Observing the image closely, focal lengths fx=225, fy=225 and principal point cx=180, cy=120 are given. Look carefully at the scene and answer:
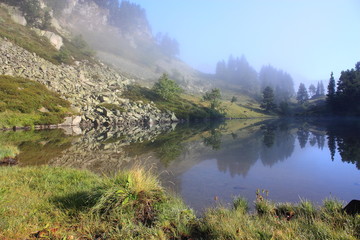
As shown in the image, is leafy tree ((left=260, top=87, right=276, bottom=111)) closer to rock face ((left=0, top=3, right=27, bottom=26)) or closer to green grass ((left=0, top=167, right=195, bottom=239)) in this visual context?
rock face ((left=0, top=3, right=27, bottom=26))

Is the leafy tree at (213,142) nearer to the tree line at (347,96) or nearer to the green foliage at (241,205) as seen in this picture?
the green foliage at (241,205)

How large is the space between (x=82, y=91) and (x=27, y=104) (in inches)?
790

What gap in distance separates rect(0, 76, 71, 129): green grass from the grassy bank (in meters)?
32.4

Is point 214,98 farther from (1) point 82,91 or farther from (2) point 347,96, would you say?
(2) point 347,96

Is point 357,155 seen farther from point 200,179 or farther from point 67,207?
point 67,207

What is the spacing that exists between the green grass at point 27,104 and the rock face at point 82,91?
3170 mm

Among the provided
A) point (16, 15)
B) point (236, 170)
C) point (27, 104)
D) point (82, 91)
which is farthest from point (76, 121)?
point (16, 15)

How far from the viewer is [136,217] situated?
16.6ft

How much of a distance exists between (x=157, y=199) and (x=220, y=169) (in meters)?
7.61

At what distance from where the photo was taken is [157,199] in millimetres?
5785

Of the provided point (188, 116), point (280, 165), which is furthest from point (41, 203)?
point (188, 116)

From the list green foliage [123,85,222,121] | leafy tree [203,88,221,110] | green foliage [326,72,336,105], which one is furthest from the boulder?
green foliage [326,72,336,105]

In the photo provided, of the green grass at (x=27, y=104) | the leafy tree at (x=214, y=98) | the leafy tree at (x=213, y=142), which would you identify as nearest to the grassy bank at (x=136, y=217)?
the leafy tree at (x=213, y=142)

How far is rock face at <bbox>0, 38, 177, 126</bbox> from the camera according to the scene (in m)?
46.6
